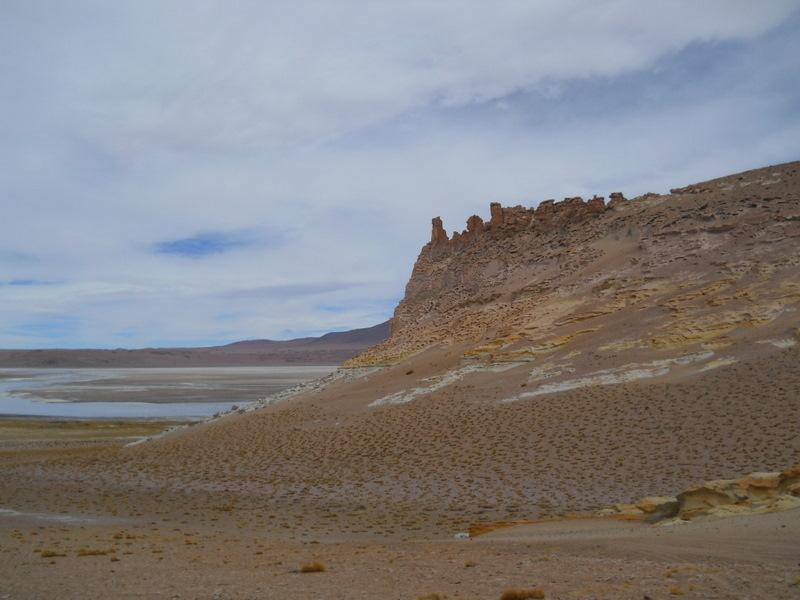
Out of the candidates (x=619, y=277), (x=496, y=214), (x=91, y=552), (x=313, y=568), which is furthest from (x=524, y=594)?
(x=496, y=214)

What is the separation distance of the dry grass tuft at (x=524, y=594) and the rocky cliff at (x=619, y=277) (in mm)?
19250

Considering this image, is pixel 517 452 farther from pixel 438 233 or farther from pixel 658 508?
pixel 438 233

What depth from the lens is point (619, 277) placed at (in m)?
31.7

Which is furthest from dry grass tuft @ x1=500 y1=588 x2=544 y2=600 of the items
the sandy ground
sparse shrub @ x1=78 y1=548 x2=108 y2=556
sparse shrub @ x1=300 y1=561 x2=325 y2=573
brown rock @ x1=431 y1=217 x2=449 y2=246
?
brown rock @ x1=431 y1=217 x2=449 y2=246

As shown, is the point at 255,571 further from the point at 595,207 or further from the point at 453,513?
the point at 595,207

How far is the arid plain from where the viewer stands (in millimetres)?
8648

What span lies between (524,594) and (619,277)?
2659 cm

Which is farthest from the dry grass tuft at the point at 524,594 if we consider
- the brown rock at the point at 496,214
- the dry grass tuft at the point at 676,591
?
the brown rock at the point at 496,214

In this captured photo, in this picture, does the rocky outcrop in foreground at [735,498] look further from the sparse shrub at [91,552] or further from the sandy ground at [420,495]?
the sparse shrub at [91,552]

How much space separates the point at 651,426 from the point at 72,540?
14.6 metres

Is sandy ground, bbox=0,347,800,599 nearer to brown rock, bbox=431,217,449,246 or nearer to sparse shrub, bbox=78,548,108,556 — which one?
sparse shrub, bbox=78,548,108,556

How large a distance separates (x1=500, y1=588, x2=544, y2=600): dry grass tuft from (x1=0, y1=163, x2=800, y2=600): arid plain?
0.04 meters

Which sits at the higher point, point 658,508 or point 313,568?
point 313,568

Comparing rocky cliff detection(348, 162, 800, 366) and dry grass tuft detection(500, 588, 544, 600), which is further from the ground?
rocky cliff detection(348, 162, 800, 366)
